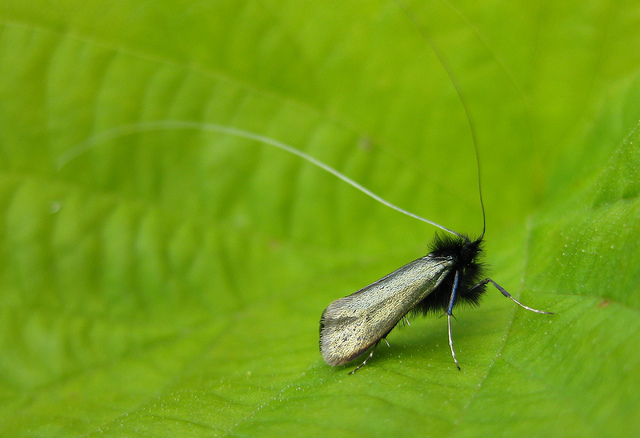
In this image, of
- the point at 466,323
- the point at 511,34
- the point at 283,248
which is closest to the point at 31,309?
the point at 283,248

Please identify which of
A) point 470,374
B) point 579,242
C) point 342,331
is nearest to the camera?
point 470,374

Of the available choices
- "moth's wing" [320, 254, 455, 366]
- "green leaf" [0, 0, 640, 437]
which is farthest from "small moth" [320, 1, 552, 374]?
"green leaf" [0, 0, 640, 437]

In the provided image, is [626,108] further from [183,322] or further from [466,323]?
[183,322]

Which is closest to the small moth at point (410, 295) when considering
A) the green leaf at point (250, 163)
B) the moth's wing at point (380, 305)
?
the moth's wing at point (380, 305)

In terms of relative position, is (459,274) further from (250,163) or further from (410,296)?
(250,163)

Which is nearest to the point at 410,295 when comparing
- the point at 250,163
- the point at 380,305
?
the point at 380,305

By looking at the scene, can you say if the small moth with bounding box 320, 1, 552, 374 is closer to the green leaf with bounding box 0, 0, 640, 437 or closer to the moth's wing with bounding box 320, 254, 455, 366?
the moth's wing with bounding box 320, 254, 455, 366
